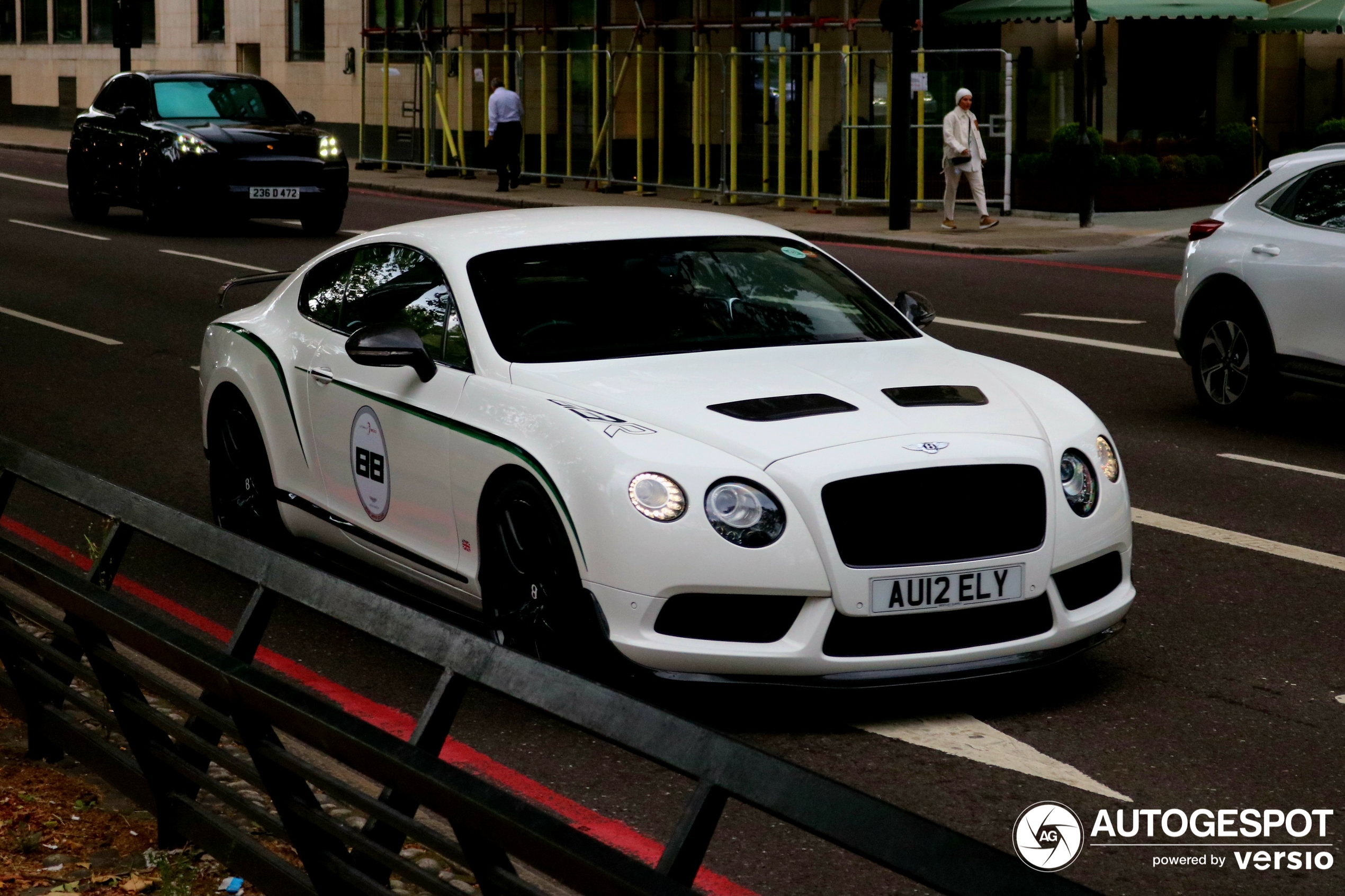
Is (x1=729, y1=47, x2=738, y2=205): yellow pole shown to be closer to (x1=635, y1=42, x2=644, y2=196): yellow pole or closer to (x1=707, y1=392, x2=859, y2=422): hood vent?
(x1=635, y1=42, x2=644, y2=196): yellow pole

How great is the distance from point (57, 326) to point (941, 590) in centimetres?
1149

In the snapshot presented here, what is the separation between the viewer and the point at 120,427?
439 inches

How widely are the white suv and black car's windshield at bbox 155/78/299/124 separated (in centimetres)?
1435

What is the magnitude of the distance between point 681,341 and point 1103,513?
5.15ft

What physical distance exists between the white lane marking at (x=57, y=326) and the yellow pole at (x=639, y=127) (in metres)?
15.2

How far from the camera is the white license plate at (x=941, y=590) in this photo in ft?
17.9

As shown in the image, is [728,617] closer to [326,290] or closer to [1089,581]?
[1089,581]

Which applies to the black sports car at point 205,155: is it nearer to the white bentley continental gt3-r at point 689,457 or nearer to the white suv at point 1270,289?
the white suv at point 1270,289

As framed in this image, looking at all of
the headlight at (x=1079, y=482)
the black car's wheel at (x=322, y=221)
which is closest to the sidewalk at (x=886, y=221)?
the black car's wheel at (x=322, y=221)

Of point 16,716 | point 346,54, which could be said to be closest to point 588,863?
point 16,716

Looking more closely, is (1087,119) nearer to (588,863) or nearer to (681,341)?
(681,341)

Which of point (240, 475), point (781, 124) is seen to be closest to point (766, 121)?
point (781, 124)

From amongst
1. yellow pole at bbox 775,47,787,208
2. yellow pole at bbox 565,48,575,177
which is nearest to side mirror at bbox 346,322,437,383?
yellow pole at bbox 775,47,787,208

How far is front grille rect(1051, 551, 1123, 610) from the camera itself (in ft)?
19.0
